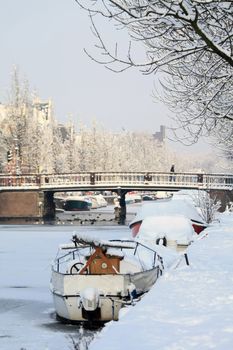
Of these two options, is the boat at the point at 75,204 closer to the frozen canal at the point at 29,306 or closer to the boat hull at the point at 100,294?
the frozen canal at the point at 29,306

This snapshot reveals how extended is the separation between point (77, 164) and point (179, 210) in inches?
1743

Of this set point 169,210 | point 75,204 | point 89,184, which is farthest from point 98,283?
point 75,204

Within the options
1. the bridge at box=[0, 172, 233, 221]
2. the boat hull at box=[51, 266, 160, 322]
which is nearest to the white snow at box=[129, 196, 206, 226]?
the boat hull at box=[51, 266, 160, 322]

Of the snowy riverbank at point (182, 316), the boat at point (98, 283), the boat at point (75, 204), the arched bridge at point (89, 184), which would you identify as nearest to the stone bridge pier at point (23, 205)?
the arched bridge at point (89, 184)

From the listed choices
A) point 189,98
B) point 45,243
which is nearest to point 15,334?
point 189,98

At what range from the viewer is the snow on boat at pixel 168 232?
1809 centimetres

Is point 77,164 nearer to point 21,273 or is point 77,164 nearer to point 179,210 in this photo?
point 179,210

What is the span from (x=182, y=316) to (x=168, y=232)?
41.1ft

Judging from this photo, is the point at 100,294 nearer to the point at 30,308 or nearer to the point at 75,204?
the point at 30,308

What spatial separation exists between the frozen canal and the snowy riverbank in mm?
1216

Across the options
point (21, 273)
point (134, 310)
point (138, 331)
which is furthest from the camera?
point (21, 273)

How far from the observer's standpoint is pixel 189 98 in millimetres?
7340

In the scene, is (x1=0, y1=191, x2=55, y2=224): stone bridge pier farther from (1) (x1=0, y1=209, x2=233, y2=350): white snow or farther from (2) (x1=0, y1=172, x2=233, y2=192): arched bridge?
(1) (x1=0, y1=209, x2=233, y2=350): white snow

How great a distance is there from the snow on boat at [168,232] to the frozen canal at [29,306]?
324 cm
